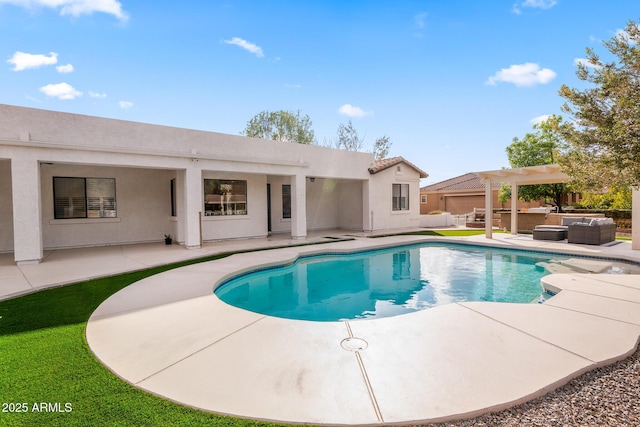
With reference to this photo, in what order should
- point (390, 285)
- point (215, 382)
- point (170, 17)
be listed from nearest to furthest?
point (215, 382) → point (390, 285) → point (170, 17)

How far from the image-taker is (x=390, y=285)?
8891mm

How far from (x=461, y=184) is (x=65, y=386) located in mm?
38303

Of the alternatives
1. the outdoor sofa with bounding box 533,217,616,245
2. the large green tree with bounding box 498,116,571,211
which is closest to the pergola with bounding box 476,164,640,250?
the outdoor sofa with bounding box 533,217,616,245

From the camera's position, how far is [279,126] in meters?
38.0

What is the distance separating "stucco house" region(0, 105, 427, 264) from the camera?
937 centimetres

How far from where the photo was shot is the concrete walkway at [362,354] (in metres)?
2.92

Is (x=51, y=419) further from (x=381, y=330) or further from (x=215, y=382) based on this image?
(x=381, y=330)

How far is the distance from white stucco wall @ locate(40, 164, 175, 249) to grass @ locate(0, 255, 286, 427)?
8.49 m

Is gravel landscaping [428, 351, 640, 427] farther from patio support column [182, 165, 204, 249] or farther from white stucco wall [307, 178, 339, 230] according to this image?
white stucco wall [307, 178, 339, 230]

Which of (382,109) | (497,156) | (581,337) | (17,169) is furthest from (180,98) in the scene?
(497,156)

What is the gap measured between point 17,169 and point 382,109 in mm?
20997

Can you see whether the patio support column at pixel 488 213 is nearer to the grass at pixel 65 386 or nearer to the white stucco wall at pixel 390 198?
the white stucco wall at pixel 390 198

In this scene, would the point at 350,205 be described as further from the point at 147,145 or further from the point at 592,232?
the point at 147,145

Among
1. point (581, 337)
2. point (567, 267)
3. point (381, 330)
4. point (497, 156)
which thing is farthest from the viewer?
point (497, 156)
